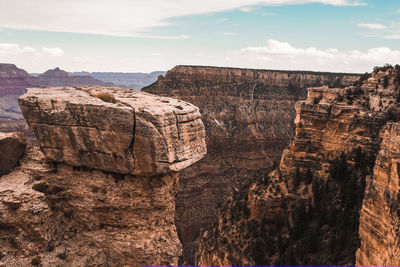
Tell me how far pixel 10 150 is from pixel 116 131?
5.73m

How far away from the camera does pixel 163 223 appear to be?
14.8 metres

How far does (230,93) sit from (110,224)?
5618cm

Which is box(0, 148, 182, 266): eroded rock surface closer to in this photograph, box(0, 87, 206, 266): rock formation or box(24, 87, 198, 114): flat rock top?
box(0, 87, 206, 266): rock formation

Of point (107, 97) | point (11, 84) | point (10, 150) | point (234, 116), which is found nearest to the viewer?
point (107, 97)

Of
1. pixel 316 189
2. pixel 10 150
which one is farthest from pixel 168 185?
pixel 316 189

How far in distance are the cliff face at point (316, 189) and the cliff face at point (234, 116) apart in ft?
75.7

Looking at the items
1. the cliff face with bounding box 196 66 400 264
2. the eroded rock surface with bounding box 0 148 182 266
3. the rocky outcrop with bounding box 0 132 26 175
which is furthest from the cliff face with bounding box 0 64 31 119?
the eroded rock surface with bounding box 0 148 182 266

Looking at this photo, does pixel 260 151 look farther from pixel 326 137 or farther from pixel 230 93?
pixel 326 137

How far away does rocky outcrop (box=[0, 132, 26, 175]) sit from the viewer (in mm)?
14633

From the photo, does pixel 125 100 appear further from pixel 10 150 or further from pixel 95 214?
pixel 10 150

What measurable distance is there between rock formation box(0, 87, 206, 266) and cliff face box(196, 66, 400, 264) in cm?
1021

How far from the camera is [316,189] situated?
996 inches

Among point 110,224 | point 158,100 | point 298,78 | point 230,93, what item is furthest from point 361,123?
point 298,78

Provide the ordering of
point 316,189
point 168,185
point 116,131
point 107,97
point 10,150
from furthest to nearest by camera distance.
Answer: point 316,189 → point 10,150 → point 168,185 → point 107,97 → point 116,131
